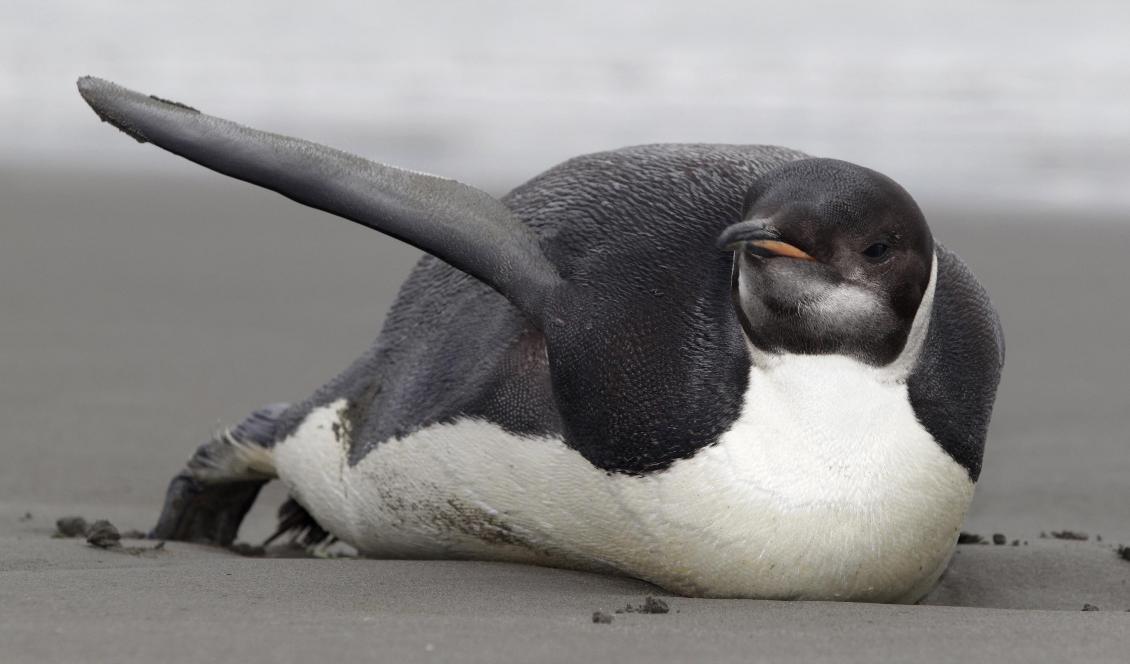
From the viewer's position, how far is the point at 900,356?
3.43 m

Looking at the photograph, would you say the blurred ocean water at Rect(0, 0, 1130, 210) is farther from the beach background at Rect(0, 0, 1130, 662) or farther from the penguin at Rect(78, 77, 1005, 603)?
the penguin at Rect(78, 77, 1005, 603)

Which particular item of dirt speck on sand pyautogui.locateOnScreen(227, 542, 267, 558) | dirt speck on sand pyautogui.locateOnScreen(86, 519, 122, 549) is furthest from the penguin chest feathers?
dirt speck on sand pyautogui.locateOnScreen(227, 542, 267, 558)

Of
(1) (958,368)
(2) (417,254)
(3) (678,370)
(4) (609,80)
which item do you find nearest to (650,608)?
(3) (678,370)

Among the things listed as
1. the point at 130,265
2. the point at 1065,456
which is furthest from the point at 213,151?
the point at 130,265

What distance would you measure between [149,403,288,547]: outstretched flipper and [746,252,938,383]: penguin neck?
1.98 m

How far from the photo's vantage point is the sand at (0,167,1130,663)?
9.37 feet

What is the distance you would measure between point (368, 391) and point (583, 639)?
179 centimetres

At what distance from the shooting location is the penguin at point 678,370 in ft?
11.0

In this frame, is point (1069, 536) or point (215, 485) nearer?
point (1069, 536)

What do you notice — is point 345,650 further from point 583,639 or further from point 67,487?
point 67,487

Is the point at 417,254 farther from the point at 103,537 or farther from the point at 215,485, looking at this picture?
the point at 103,537

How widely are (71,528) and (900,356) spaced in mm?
2506

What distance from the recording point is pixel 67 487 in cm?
552

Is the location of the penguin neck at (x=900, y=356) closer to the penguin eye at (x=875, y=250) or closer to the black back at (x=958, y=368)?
the black back at (x=958, y=368)
